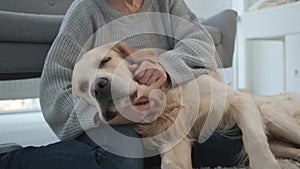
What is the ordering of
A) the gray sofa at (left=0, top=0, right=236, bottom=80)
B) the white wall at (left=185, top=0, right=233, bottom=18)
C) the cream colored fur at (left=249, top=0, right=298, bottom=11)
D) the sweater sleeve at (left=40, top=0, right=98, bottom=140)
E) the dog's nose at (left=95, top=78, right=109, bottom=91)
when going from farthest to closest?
the white wall at (left=185, top=0, right=233, bottom=18)
the cream colored fur at (left=249, top=0, right=298, bottom=11)
the gray sofa at (left=0, top=0, right=236, bottom=80)
the sweater sleeve at (left=40, top=0, right=98, bottom=140)
the dog's nose at (left=95, top=78, right=109, bottom=91)

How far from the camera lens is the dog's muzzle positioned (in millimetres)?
932

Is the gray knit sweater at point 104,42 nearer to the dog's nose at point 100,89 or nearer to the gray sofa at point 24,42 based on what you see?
the dog's nose at point 100,89

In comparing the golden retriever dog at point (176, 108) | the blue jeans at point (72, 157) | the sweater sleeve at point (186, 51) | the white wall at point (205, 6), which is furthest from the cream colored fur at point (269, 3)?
the blue jeans at point (72, 157)

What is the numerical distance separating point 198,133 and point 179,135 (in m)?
0.08

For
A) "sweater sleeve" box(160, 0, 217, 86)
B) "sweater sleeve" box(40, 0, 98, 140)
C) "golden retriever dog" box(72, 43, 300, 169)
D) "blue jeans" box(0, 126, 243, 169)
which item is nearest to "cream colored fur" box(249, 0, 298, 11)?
"sweater sleeve" box(160, 0, 217, 86)

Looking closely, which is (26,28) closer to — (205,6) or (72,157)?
(72,157)

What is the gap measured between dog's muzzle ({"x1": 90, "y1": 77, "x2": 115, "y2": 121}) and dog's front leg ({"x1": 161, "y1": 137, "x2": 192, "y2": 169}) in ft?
0.74

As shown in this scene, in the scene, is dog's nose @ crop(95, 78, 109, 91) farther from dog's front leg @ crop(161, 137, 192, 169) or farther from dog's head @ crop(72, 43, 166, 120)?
dog's front leg @ crop(161, 137, 192, 169)

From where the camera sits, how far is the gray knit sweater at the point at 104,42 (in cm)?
110

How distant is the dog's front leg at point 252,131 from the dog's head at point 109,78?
27 centimetres

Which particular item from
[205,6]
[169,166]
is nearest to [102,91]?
[169,166]

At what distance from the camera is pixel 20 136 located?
2.19 metres

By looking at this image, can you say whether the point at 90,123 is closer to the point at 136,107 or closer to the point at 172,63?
the point at 136,107

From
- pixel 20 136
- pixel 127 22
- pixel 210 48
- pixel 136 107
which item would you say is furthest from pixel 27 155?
pixel 20 136
